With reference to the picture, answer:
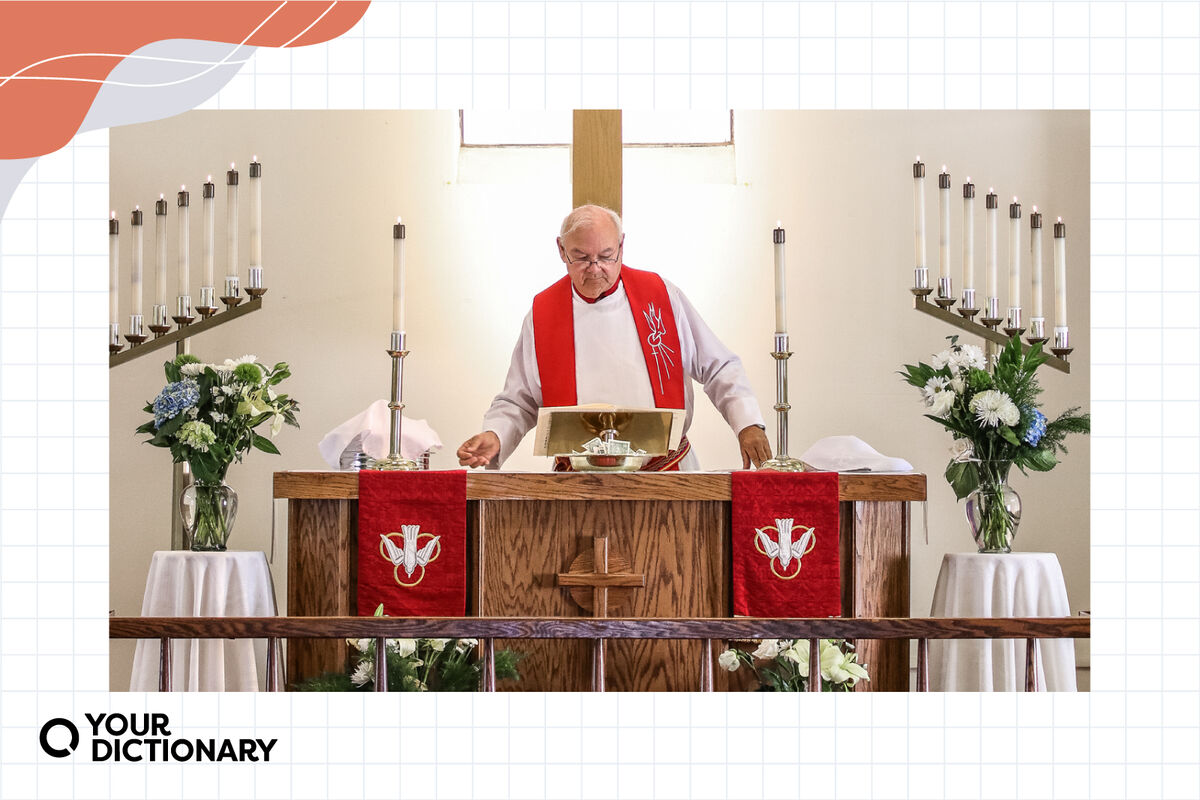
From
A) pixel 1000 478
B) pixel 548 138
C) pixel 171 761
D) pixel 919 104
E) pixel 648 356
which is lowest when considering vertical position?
pixel 171 761

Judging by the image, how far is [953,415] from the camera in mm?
4656

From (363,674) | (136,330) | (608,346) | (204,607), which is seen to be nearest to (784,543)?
(363,674)

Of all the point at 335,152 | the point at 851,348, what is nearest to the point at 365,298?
the point at 335,152

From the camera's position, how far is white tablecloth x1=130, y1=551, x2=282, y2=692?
14.3ft

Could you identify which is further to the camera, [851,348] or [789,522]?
[851,348]

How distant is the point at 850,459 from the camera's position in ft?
14.8

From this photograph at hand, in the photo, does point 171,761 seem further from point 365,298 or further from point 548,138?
point 548,138

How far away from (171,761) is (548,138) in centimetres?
429

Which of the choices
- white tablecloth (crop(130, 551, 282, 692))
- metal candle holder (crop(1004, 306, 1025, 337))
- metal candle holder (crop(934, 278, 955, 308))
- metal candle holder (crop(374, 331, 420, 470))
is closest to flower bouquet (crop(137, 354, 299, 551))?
white tablecloth (crop(130, 551, 282, 692))

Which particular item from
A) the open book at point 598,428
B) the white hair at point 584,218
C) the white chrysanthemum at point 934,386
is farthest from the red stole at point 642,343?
the white chrysanthemum at point 934,386

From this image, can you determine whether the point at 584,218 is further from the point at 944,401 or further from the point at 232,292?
the point at 232,292

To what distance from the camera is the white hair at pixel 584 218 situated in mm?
5188

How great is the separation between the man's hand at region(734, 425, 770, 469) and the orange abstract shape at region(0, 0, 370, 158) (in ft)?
4.99

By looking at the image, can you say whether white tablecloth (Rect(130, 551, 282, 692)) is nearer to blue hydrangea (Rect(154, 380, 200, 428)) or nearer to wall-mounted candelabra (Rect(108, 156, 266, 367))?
blue hydrangea (Rect(154, 380, 200, 428))
